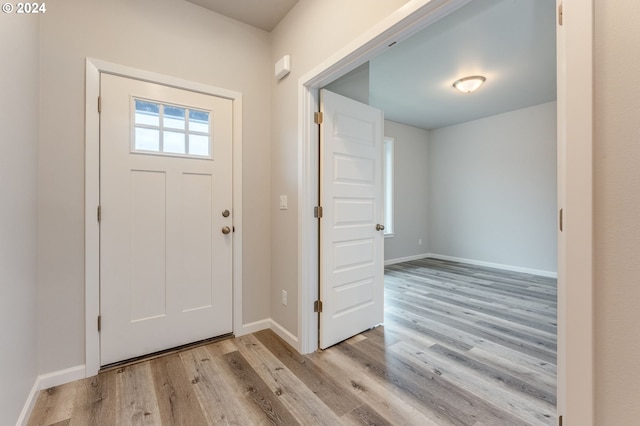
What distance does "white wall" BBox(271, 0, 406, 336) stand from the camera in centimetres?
181

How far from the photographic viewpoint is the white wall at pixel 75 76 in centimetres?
169

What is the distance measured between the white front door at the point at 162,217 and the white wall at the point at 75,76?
5.3 inches

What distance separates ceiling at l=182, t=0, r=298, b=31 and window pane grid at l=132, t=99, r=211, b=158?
2.75 feet

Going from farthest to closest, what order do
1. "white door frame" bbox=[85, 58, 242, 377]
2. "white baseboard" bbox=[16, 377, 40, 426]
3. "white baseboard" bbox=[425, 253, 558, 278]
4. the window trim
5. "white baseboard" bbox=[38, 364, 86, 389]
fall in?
"white baseboard" bbox=[425, 253, 558, 278] < the window trim < "white door frame" bbox=[85, 58, 242, 377] < "white baseboard" bbox=[38, 364, 86, 389] < "white baseboard" bbox=[16, 377, 40, 426]

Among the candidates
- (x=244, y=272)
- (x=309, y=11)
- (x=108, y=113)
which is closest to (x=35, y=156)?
(x=108, y=113)

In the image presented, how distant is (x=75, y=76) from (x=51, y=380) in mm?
1919

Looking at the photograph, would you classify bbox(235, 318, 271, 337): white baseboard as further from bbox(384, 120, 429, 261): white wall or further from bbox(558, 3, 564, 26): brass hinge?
bbox(384, 120, 429, 261): white wall

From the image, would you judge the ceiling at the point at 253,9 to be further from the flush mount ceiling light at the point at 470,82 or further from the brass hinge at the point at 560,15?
the flush mount ceiling light at the point at 470,82

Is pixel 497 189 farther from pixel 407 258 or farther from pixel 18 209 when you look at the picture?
pixel 18 209

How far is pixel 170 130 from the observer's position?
2.09m

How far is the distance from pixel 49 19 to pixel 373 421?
302cm

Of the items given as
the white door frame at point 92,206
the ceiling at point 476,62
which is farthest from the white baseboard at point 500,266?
the white door frame at point 92,206

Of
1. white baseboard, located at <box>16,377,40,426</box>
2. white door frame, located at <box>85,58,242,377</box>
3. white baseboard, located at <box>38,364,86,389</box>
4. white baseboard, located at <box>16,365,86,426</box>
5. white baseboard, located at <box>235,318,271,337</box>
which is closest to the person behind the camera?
white baseboard, located at <box>16,377,40,426</box>

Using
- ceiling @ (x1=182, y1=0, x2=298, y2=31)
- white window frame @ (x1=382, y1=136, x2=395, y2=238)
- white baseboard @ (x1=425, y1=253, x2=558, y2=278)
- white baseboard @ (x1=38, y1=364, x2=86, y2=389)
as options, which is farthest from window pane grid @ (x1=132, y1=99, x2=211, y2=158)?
white baseboard @ (x1=425, y1=253, x2=558, y2=278)
